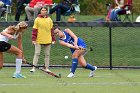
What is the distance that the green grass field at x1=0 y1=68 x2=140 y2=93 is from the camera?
1343 cm

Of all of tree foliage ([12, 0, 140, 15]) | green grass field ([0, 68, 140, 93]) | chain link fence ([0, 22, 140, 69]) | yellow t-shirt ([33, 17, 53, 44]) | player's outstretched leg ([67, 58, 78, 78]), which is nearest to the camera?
green grass field ([0, 68, 140, 93])

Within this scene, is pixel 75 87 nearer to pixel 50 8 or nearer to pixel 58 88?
pixel 58 88

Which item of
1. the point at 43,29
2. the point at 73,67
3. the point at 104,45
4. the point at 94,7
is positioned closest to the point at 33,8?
the point at 104,45

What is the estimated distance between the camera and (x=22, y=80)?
51.7 feet

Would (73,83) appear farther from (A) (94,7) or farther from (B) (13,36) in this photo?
(A) (94,7)

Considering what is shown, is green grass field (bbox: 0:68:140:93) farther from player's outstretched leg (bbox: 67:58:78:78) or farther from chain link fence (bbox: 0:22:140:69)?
chain link fence (bbox: 0:22:140:69)

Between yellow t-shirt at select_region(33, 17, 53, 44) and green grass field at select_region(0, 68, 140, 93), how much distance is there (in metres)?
0.95

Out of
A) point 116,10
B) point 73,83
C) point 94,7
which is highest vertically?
point 116,10

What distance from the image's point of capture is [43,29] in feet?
59.7

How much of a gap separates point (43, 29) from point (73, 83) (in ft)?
11.7

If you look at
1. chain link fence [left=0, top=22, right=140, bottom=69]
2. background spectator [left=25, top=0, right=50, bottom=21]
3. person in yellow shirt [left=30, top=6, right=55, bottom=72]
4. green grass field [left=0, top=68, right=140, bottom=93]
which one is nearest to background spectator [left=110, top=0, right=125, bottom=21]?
chain link fence [left=0, top=22, right=140, bottom=69]

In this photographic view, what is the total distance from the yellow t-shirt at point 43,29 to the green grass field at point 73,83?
95cm

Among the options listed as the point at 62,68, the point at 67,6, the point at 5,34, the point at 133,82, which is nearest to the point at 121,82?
the point at 133,82

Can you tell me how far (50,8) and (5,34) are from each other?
8.14 m
